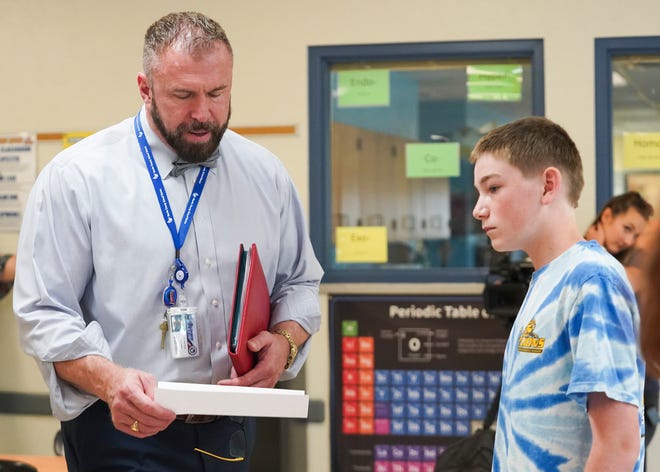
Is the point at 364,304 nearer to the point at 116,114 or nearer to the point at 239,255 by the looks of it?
the point at 116,114

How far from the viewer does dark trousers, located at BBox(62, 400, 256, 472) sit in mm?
1888

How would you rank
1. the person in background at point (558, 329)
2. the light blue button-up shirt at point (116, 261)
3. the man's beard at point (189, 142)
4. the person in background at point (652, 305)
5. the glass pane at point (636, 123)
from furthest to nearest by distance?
1. the glass pane at point (636, 123)
2. the man's beard at point (189, 142)
3. the light blue button-up shirt at point (116, 261)
4. the person in background at point (558, 329)
5. the person in background at point (652, 305)

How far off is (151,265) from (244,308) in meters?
0.26

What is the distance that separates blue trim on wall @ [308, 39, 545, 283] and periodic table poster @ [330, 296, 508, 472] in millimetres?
111

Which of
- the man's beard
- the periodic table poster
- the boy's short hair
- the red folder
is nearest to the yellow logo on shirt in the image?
the boy's short hair

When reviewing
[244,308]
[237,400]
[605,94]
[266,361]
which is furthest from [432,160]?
[237,400]

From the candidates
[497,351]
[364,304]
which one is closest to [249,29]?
[364,304]

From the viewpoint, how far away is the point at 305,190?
4.33 meters

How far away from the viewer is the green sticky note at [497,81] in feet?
14.2

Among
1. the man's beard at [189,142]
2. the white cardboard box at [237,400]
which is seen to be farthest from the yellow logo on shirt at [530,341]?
the man's beard at [189,142]

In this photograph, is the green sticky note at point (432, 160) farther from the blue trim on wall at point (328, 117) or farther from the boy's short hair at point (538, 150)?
the boy's short hair at point (538, 150)

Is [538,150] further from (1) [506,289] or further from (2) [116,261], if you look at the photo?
(1) [506,289]

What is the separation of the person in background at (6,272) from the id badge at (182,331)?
9.13 ft

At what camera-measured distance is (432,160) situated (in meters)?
4.37
